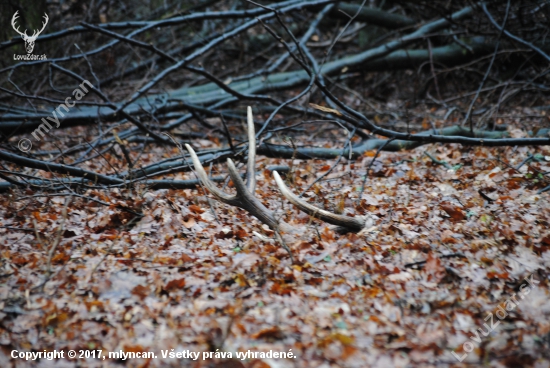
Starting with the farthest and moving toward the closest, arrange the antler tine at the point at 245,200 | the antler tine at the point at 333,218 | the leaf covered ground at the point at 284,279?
the antler tine at the point at 245,200 → the antler tine at the point at 333,218 → the leaf covered ground at the point at 284,279

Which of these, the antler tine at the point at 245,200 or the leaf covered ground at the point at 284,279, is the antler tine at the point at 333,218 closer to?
the leaf covered ground at the point at 284,279

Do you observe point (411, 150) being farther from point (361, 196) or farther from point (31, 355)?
point (31, 355)

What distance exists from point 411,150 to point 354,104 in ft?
11.5

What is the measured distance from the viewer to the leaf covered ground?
2648mm

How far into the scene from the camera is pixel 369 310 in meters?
2.97

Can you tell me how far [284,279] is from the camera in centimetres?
334

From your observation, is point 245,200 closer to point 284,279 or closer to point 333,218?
point 333,218

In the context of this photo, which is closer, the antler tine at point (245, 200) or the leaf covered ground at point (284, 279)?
the leaf covered ground at point (284, 279)

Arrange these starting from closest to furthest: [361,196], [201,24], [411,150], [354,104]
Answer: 1. [361,196]
2. [411,150]
3. [354,104]
4. [201,24]

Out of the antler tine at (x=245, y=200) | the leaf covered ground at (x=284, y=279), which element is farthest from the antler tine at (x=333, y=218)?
the antler tine at (x=245, y=200)

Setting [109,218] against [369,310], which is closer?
[369,310]

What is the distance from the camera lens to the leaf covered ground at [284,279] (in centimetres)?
265

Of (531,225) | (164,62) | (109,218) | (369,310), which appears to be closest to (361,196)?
(531,225)

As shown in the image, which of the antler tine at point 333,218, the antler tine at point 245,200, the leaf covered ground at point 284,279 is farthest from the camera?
the antler tine at point 245,200
